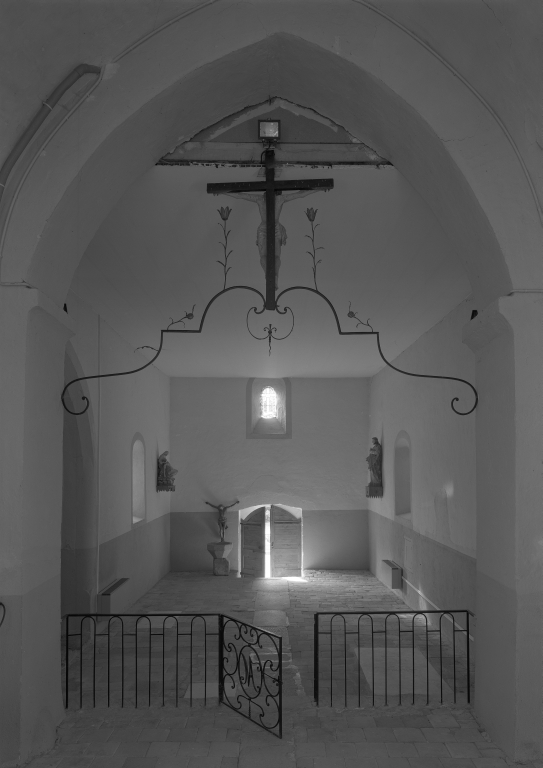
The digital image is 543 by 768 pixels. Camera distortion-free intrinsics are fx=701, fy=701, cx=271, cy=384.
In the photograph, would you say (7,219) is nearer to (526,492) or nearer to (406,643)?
(526,492)

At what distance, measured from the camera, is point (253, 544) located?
54.4 feet

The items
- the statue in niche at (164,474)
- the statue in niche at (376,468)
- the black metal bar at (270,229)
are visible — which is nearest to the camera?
the black metal bar at (270,229)

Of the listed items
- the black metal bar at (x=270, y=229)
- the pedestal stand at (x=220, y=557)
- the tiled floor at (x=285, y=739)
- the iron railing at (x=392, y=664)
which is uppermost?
the black metal bar at (x=270, y=229)

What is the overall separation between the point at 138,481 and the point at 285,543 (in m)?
4.70

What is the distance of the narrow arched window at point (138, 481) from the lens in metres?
13.2

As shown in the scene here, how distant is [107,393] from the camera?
10633 millimetres

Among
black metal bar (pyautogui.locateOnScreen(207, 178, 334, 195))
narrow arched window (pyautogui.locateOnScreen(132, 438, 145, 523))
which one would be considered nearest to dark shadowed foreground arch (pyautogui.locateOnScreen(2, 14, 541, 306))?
black metal bar (pyautogui.locateOnScreen(207, 178, 334, 195))

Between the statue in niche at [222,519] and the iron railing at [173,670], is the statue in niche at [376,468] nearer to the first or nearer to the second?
the statue in niche at [222,519]

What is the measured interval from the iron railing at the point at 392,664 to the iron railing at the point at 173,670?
628 millimetres

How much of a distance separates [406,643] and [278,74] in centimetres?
727

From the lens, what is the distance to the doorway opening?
53.8ft

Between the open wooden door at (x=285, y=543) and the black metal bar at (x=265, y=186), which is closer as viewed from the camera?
the black metal bar at (x=265, y=186)

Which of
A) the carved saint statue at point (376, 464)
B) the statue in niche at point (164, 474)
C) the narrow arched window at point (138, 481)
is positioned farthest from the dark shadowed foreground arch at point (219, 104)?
the carved saint statue at point (376, 464)

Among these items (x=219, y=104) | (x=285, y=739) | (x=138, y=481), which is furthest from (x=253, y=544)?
(x=219, y=104)
